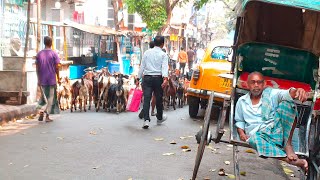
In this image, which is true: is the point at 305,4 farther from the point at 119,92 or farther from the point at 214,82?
the point at 119,92

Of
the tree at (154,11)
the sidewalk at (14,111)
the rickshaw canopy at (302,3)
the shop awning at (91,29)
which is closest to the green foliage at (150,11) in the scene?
the tree at (154,11)

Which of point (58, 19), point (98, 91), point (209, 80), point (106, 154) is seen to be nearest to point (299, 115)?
point (106, 154)

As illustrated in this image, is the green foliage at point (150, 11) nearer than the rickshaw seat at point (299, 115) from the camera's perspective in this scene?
No

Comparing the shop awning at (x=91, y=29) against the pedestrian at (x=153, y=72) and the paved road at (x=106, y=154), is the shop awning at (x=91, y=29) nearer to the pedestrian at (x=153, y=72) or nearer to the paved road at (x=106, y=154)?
the paved road at (x=106, y=154)

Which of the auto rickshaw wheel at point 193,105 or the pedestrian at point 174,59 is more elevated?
the pedestrian at point 174,59

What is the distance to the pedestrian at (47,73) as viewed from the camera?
32.6 feet

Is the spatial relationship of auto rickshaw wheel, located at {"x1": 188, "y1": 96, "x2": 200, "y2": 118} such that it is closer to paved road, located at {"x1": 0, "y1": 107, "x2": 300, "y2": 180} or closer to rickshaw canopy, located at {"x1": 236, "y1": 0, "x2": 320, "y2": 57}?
paved road, located at {"x1": 0, "y1": 107, "x2": 300, "y2": 180}

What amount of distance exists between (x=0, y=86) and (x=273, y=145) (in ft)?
26.8

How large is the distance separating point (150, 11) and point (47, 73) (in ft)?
47.0

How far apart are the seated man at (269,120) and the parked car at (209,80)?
4703 millimetres

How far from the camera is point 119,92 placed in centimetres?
1220

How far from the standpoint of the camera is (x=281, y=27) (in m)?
7.62

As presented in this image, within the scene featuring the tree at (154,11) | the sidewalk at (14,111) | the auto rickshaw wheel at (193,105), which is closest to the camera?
the sidewalk at (14,111)

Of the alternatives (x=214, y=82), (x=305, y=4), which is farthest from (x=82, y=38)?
(x=305, y=4)
